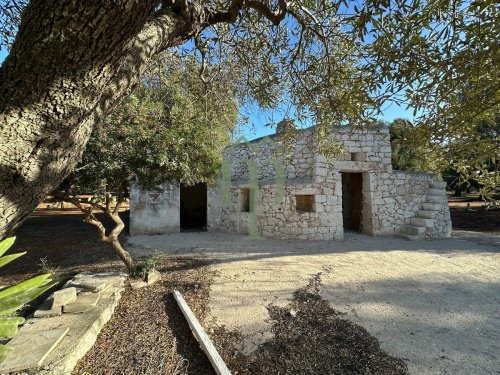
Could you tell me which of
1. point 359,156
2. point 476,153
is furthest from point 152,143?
point 359,156

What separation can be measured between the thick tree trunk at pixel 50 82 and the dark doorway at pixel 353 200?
9208mm

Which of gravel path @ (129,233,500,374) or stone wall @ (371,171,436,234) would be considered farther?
stone wall @ (371,171,436,234)

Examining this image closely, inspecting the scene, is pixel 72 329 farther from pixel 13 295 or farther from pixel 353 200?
pixel 353 200

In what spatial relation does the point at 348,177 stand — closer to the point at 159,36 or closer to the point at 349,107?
the point at 349,107

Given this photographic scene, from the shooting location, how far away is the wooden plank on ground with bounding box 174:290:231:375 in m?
2.29

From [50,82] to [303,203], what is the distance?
7823 millimetres

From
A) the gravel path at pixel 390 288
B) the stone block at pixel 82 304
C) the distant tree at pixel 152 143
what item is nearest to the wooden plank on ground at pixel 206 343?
the gravel path at pixel 390 288

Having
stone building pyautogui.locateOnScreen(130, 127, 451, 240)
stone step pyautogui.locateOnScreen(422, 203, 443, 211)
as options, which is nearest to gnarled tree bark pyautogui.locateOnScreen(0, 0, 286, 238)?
stone building pyautogui.locateOnScreen(130, 127, 451, 240)

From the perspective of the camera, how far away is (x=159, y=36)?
157 centimetres

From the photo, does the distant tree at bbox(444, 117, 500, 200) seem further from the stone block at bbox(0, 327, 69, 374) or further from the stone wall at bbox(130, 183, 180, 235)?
the stone wall at bbox(130, 183, 180, 235)

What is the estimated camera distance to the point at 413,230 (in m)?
7.90

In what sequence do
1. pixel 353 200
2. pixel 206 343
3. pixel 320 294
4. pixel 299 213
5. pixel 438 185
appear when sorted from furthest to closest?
1. pixel 353 200
2. pixel 438 185
3. pixel 299 213
4. pixel 320 294
5. pixel 206 343

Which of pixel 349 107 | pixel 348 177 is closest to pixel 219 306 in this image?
pixel 349 107

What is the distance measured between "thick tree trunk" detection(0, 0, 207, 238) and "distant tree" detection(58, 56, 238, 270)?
242cm
